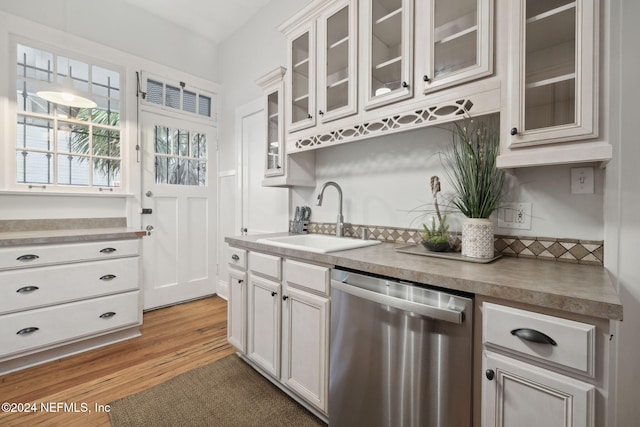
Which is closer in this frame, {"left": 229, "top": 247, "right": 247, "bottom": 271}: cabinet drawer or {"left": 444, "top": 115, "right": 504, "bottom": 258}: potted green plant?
{"left": 444, "top": 115, "right": 504, "bottom": 258}: potted green plant

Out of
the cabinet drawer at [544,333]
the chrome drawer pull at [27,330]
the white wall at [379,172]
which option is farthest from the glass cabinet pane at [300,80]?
the chrome drawer pull at [27,330]

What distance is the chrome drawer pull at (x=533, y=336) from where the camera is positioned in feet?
2.62

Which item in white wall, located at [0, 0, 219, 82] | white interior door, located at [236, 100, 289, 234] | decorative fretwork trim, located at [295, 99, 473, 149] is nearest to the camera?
decorative fretwork trim, located at [295, 99, 473, 149]

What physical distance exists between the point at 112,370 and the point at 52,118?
7.31 ft

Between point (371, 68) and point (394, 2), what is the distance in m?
0.34

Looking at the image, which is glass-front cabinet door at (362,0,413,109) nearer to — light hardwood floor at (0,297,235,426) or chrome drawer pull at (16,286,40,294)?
light hardwood floor at (0,297,235,426)

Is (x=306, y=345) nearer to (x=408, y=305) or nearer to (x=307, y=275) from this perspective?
(x=307, y=275)

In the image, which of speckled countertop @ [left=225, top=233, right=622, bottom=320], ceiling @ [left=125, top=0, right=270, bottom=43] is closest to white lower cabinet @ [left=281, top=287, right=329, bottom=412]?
speckled countertop @ [left=225, top=233, right=622, bottom=320]

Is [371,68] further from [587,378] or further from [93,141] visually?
[93,141]

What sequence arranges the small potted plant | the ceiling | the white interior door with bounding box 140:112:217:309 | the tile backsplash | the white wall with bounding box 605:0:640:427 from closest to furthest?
the white wall with bounding box 605:0:640:427
the tile backsplash
the small potted plant
the ceiling
the white interior door with bounding box 140:112:217:309

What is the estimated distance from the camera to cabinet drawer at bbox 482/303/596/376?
75 cm

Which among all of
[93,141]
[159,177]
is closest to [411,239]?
[159,177]

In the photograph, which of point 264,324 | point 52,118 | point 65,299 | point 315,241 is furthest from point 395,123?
point 52,118

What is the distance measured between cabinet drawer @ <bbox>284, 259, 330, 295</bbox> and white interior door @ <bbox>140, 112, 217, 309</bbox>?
223 centimetres
